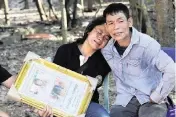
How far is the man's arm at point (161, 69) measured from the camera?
237cm

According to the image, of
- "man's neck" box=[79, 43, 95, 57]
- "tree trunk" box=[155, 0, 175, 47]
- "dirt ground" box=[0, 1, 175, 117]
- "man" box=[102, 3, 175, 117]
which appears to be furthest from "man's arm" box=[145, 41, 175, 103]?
"tree trunk" box=[155, 0, 175, 47]

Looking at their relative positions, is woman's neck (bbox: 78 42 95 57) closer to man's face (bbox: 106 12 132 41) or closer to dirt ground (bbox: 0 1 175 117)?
man's face (bbox: 106 12 132 41)

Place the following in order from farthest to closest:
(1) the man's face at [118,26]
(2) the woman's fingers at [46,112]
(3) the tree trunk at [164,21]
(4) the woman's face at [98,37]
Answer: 1. (3) the tree trunk at [164,21]
2. (4) the woman's face at [98,37]
3. (1) the man's face at [118,26]
4. (2) the woman's fingers at [46,112]

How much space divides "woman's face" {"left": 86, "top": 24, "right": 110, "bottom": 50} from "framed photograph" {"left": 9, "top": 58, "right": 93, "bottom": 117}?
25cm

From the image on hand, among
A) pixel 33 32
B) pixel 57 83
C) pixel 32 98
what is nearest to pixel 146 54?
pixel 57 83

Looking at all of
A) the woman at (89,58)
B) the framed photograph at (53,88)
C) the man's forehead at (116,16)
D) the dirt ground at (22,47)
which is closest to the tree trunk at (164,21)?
the dirt ground at (22,47)

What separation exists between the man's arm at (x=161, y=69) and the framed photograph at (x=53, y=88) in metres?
0.41

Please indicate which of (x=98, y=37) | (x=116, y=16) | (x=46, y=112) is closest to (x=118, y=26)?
(x=116, y=16)

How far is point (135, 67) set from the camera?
2512 mm

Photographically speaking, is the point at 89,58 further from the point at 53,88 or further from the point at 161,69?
the point at 161,69

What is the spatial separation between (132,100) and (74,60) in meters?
0.47

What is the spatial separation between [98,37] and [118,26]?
0.18m

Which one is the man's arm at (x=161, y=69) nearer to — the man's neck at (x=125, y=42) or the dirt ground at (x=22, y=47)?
the man's neck at (x=125, y=42)

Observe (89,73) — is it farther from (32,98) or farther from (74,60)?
(32,98)
